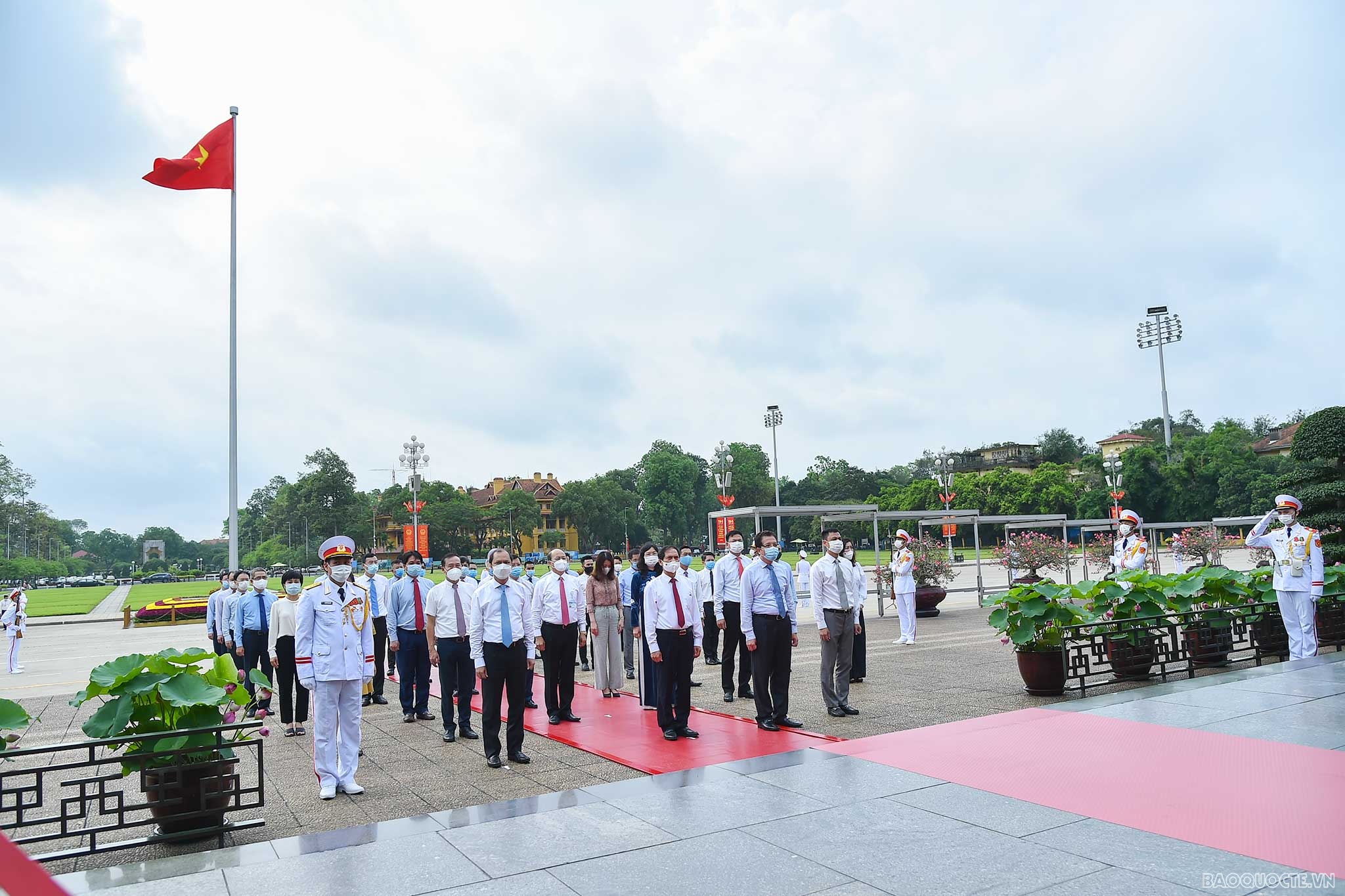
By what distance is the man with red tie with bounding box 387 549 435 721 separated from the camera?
33.4 ft

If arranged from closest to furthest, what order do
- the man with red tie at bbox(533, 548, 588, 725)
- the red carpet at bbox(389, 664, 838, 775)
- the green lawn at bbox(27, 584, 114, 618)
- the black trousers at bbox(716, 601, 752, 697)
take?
the red carpet at bbox(389, 664, 838, 775) < the man with red tie at bbox(533, 548, 588, 725) < the black trousers at bbox(716, 601, 752, 697) < the green lawn at bbox(27, 584, 114, 618)

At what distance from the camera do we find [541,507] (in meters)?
110

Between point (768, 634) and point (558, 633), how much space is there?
246cm

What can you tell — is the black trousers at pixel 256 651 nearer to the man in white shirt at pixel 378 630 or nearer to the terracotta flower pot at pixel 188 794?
the man in white shirt at pixel 378 630

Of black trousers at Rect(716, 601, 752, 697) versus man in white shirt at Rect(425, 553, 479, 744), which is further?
black trousers at Rect(716, 601, 752, 697)

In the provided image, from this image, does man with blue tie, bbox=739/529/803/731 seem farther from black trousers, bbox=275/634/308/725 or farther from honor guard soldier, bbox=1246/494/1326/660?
honor guard soldier, bbox=1246/494/1326/660

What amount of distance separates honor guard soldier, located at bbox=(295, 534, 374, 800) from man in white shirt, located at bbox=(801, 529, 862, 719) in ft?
15.4

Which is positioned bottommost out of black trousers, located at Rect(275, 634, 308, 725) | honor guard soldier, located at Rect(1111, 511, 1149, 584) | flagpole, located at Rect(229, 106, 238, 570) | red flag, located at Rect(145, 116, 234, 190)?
black trousers, located at Rect(275, 634, 308, 725)

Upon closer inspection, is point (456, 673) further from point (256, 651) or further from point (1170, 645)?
point (1170, 645)

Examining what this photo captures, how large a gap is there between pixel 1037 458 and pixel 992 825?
11145 centimetres

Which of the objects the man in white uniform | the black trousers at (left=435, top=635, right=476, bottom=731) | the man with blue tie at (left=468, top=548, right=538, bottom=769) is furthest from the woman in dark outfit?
the man in white uniform

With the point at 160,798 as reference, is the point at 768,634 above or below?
above

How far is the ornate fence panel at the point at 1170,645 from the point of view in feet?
32.9

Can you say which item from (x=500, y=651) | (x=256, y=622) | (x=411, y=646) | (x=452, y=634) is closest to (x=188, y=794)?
(x=500, y=651)
